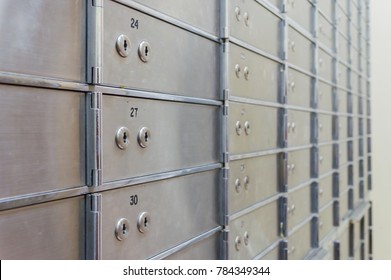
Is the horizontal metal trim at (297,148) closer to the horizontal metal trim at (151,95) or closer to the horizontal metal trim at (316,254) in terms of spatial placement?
the horizontal metal trim at (316,254)

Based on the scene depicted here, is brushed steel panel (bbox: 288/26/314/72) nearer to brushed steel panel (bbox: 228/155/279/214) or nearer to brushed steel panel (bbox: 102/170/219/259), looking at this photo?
brushed steel panel (bbox: 228/155/279/214)

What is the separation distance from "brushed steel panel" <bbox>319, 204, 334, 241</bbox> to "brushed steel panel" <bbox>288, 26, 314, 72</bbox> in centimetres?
87

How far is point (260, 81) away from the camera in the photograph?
5.89ft

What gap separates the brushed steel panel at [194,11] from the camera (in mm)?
1159

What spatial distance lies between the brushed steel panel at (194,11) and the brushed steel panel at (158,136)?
233mm

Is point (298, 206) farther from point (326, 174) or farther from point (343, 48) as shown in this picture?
point (343, 48)

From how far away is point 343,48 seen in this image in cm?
332

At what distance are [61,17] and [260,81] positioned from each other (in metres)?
1.06

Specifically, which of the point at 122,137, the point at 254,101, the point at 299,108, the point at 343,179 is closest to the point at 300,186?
the point at 299,108

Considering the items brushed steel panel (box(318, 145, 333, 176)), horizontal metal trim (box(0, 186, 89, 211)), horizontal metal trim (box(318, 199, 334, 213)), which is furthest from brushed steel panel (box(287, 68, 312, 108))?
horizontal metal trim (box(0, 186, 89, 211))

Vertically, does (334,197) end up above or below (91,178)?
below

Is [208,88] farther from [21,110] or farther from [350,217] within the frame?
[350,217]

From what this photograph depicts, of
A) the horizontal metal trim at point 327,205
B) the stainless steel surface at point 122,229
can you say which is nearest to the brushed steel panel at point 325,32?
the horizontal metal trim at point 327,205
